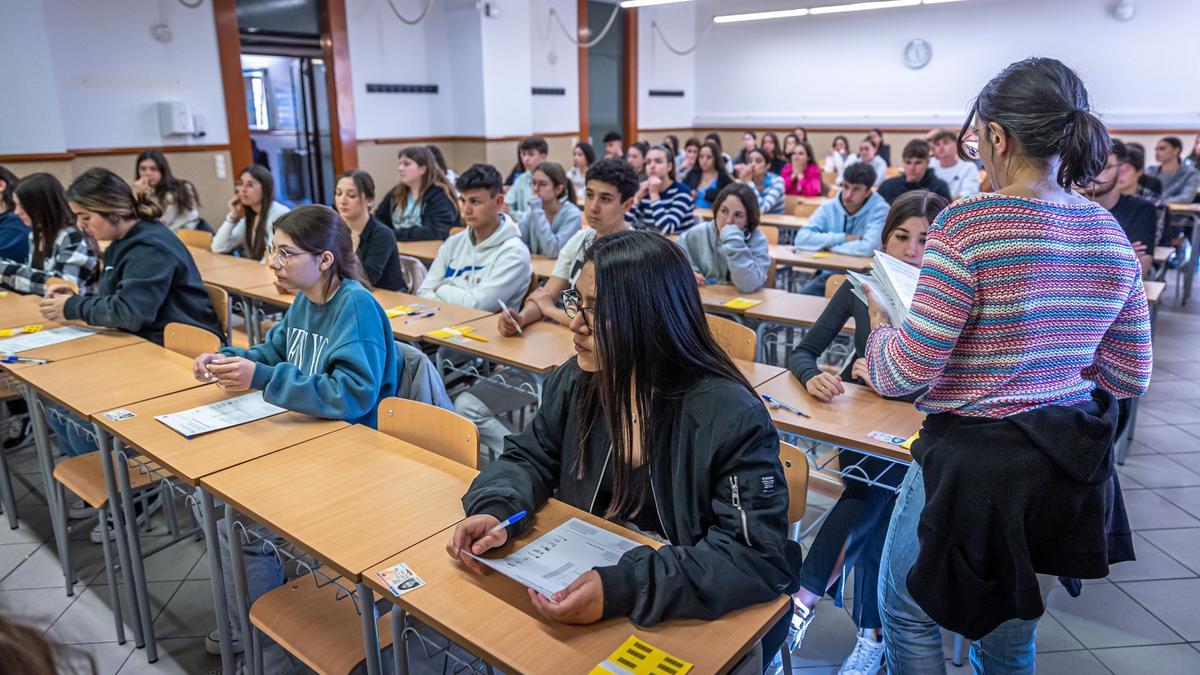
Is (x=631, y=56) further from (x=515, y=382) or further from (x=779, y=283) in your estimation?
(x=515, y=382)

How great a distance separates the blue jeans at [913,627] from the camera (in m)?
1.51

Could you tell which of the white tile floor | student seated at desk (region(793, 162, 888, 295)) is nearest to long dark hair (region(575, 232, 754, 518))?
the white tile floor

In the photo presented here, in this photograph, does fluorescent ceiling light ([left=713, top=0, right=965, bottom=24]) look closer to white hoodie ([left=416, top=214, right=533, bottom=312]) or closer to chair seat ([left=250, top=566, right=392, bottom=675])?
white hoodie ([left=416, top=214, right=533, bottom=312])

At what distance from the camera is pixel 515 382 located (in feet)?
12.4

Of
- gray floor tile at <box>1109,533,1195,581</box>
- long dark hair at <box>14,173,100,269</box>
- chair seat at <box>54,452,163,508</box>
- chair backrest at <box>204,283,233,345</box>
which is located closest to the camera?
chair seat at <box>54,452,163,508</box>

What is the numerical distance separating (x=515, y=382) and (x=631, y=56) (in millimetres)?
9076

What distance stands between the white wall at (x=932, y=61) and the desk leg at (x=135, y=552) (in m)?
8.89

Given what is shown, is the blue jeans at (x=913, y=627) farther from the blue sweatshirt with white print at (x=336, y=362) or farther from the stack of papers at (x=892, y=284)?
the blue sweatshirt with white print at (x=336, y=362)

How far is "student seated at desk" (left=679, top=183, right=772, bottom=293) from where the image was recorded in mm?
3779

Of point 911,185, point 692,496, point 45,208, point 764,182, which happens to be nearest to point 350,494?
point 692,496

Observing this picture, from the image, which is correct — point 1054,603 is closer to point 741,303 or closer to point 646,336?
point 741,303

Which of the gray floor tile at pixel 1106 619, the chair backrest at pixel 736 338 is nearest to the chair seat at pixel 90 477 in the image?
the chair backrest at pixel 736 338

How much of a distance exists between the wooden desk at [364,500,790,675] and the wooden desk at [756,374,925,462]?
82cm

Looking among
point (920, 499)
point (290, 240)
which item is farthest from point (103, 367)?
point (920, 499)
